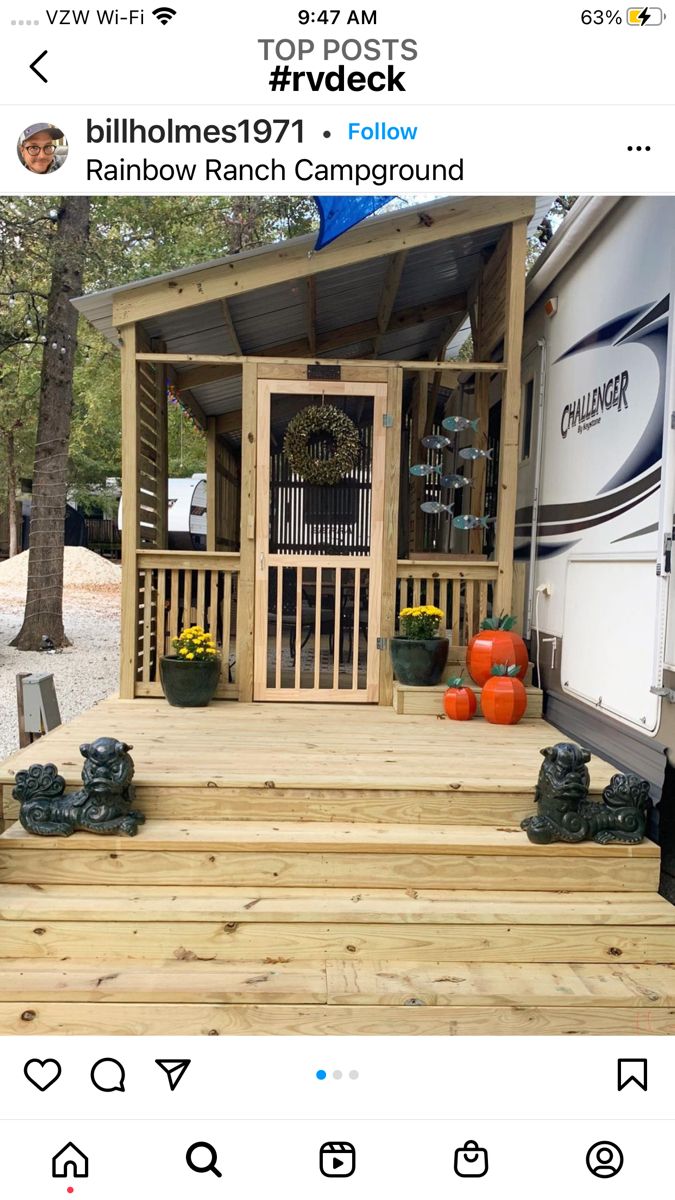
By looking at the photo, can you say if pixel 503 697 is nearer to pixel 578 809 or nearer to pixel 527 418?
pixel 578 809

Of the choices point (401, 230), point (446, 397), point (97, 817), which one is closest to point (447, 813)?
point (97, 817)

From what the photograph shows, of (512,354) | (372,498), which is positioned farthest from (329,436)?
(512,354)

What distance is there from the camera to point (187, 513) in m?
16.5

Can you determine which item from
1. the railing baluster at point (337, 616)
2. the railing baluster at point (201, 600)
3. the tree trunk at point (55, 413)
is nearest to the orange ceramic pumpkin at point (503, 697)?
the railing baluster at point (337, 616)

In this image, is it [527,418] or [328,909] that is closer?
[328,909]

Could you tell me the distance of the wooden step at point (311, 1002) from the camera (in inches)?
93.5

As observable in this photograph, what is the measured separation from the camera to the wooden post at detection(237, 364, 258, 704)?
472cm
